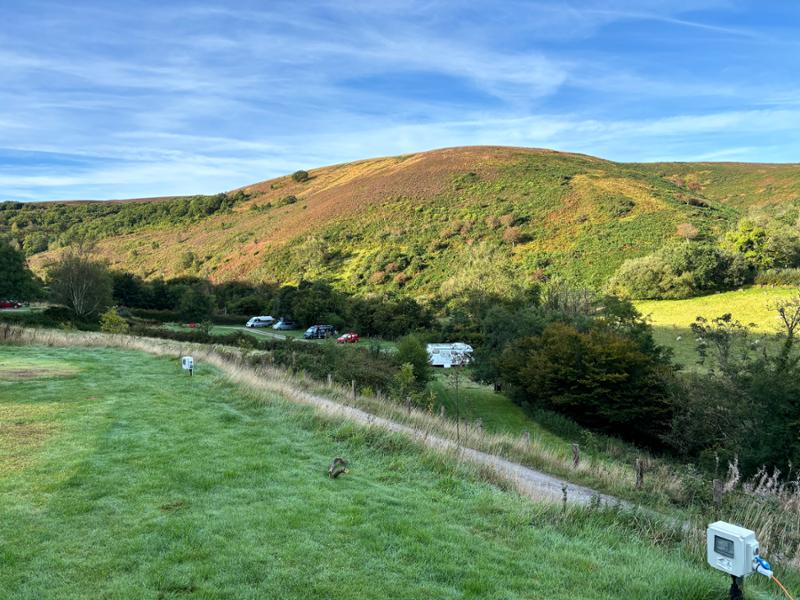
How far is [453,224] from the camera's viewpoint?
226ft

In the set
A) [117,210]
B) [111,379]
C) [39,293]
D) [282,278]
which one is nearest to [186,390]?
[111,379]

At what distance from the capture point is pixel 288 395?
12531 mm

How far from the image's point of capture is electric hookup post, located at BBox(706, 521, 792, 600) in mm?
3924

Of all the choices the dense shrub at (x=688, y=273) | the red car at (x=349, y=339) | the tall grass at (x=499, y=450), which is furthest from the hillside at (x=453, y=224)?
the tall grass at (x=499, y=450)

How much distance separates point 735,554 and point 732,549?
4 cm

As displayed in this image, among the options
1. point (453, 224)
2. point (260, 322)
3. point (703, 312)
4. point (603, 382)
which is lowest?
point (260, 322)

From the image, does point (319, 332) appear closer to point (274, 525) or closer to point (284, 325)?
point (284, 325)

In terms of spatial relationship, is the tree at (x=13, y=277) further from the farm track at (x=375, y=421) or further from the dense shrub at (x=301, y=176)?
the dense shrub at (x=301, y=176)

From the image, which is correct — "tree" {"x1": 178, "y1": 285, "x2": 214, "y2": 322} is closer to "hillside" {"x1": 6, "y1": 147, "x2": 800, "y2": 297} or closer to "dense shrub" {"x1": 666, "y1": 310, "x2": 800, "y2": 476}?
"hillside" {"x1": 6, "y1": 147, "x2": 800, "y2": 297}

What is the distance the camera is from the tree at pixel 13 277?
42562 millimetres

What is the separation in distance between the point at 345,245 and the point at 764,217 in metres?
46.4

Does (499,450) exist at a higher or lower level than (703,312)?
lower

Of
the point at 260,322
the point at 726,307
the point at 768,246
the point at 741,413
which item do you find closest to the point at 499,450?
the point at 741,413

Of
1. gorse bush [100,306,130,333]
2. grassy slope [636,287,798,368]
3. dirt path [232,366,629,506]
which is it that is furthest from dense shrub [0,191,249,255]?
dirt path [232,366,629,506]
